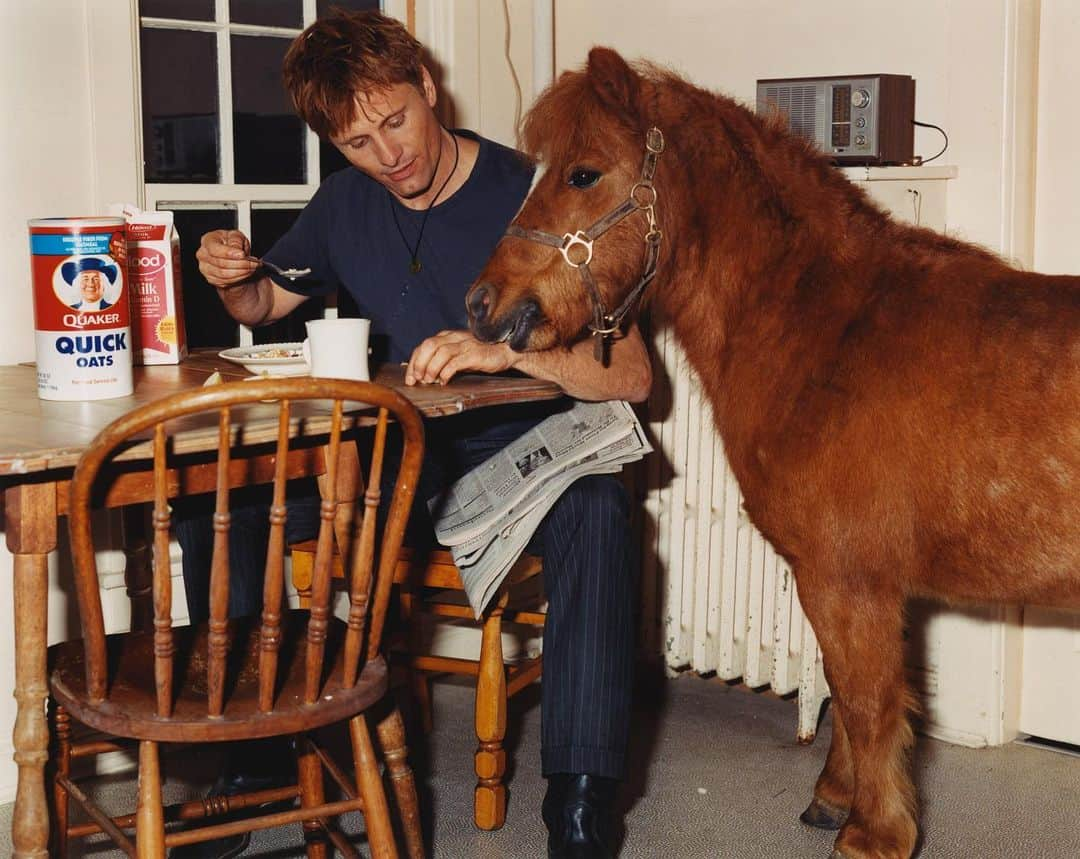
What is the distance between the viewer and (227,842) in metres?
2.32

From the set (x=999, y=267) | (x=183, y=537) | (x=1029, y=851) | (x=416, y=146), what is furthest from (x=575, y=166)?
(x=1029, y=851)

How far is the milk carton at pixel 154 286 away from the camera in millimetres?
2336

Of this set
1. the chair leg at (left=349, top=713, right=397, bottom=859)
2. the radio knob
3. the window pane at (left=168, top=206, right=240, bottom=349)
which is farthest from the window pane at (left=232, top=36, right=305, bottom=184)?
the chair leg at (left=349, top=713, right=397, bottom=859)

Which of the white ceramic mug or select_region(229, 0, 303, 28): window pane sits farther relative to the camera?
select_region(229, 0, 303, 28): window pane

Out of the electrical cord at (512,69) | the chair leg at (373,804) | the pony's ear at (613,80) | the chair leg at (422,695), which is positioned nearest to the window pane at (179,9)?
the electrical cord at (512,69)

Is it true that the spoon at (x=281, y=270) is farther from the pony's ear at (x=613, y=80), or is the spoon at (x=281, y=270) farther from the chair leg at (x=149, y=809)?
the chair leg at (x=149, y=809)

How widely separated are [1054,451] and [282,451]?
3.73ft

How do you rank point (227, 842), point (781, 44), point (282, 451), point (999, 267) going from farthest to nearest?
point (781, 44)
point (227, 842)
point (999, 267)
point (282, 451)

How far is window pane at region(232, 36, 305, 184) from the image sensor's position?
2887 millimetres

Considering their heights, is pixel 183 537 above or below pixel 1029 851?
above

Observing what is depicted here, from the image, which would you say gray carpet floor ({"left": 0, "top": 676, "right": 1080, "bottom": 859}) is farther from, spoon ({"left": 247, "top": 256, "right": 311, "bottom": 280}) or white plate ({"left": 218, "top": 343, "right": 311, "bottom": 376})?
spoon ({"left": 247, "top": 256, "right": 311, "bottom": 280})

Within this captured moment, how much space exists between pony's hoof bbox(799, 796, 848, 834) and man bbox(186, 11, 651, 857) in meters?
0.53

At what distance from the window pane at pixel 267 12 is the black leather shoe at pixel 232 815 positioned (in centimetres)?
170

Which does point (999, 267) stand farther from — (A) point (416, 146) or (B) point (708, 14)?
(B) point (708, 14)
